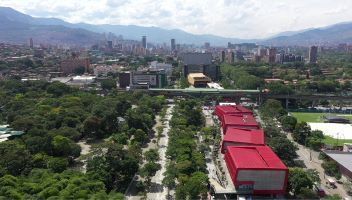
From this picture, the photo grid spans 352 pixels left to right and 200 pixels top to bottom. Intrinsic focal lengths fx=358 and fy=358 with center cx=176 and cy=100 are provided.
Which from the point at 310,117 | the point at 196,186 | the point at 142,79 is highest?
the point at 142,79

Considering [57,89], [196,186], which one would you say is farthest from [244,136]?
[57,89]

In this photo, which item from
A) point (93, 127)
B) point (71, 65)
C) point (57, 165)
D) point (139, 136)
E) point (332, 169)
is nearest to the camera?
point (57, 165)

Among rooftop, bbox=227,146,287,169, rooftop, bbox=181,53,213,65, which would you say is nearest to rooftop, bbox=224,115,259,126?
rooftop, bbox=227,146,287,169

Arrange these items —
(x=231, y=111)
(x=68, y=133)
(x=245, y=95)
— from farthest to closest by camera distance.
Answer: (x=245, y=95) → (x=231, y=111) → (x=68, y=133)

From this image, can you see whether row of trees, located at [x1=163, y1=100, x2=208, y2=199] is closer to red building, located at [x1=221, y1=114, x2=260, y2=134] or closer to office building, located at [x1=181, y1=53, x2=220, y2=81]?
red building, located at [x1=221, y1=114, x2=260, y2=134]

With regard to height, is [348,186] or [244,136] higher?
[244,136]

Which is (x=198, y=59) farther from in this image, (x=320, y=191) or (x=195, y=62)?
(x=320, y=191)
